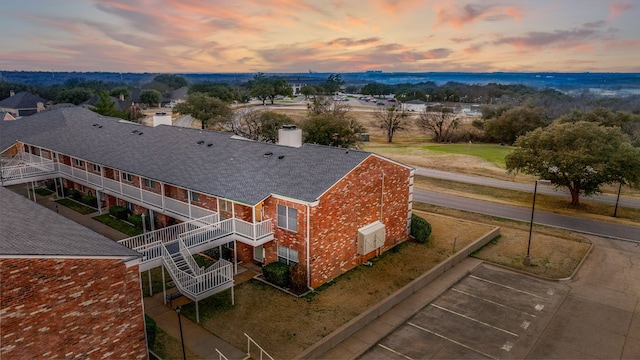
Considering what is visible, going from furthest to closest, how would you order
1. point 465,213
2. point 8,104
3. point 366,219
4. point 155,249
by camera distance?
point 8,104, point 465,213, point 366,219, point 155,249

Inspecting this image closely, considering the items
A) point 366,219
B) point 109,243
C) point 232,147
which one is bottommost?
point 366,219

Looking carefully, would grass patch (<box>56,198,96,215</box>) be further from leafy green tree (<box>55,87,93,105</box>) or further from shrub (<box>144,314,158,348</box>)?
leafy green tree (<box>55,87,93,105</box>)

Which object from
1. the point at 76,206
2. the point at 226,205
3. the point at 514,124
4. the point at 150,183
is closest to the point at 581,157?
the point at 226,205

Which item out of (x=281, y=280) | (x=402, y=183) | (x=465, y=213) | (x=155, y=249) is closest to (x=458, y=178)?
(x=465, y=213)

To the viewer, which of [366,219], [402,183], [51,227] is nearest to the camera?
[51,227]

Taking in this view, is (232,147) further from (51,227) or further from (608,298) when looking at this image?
(608,298)

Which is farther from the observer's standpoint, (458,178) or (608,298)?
(458,178)

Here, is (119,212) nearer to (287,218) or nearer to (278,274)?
(287,218)
